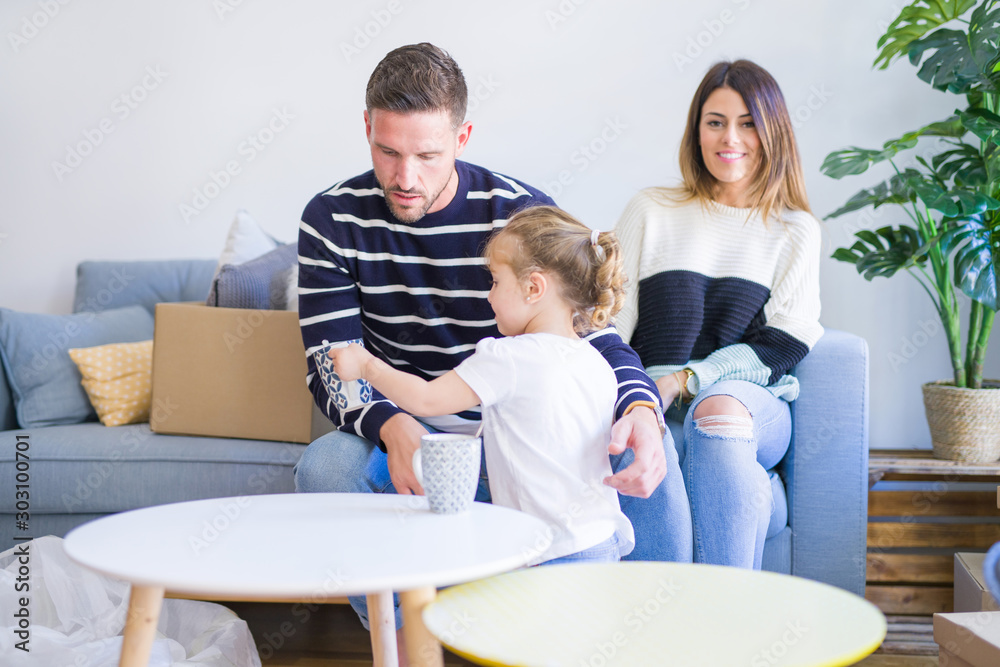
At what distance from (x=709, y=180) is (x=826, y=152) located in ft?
2.43

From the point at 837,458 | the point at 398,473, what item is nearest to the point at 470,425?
the point at 398,473

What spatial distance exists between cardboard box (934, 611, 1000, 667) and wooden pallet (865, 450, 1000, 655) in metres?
0.63

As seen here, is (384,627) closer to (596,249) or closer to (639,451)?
(639,451)

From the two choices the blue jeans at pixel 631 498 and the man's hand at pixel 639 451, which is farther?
the blue jeans at pixel 631 498

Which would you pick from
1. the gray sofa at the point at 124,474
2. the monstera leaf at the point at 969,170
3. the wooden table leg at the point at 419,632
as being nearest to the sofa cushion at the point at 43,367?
the gray sofa at the point at 124,474

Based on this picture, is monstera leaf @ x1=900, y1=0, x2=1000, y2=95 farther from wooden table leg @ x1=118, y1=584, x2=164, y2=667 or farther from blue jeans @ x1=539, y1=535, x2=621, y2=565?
wooden table leg @ x1=118, y1=584, x2=164, y2=667

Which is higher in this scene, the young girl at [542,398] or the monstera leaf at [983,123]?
the monstera leaf at [983,123]

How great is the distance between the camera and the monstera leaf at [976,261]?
1.75m

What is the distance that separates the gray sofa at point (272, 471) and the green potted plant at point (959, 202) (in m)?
0.31

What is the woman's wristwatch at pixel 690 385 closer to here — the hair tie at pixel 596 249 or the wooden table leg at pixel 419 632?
the hair tie at pixel 596 249

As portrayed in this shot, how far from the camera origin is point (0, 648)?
1.33 metres

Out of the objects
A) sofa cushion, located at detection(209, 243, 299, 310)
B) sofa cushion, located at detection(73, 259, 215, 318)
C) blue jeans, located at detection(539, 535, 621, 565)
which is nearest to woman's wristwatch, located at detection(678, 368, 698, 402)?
blue jeans, located at detection(539, 535, 621, 565)

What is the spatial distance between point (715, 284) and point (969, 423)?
664mm

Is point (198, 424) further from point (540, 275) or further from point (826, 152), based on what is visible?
point (826, 152)
